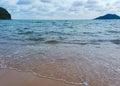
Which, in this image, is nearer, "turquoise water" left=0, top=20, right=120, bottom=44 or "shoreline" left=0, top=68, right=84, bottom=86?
"shoreline" left=0, top=68, right=84, bottom=86

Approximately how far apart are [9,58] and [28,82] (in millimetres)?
2724

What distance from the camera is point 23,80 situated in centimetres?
412

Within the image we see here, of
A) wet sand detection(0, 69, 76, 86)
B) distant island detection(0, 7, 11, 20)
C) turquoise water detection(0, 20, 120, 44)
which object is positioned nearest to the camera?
wet sand detection(0, 69, 76, 86)

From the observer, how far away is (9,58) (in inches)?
253

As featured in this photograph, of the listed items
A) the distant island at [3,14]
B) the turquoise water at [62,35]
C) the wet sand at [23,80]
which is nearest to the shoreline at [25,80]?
the wet sand at [23,80]

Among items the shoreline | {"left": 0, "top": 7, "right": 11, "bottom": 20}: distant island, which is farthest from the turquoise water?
{"left": 0, "top": 7, "right": 11, "bottom": 20}: distant island

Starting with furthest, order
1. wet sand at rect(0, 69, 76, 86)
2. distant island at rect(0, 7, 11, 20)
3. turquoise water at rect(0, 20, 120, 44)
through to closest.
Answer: distant island at rect(0, 7, 11, 20), turquoise water at rect(0, 20, 120, 44), wet sand at rect(0, 69, 76, 86)

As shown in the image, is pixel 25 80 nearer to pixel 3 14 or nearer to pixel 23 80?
pixel 23 80

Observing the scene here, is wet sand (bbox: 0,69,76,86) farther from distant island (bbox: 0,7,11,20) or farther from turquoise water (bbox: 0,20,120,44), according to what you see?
distant island (bbox: 0,7,11,20)

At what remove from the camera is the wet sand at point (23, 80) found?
390 centimetres

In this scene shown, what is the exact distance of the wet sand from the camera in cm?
390

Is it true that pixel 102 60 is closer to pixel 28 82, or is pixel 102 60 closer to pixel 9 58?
pixel 28 82

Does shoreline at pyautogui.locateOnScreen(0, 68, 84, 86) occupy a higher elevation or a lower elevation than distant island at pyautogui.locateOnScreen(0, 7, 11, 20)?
lower

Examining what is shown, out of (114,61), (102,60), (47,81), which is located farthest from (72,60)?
(47,81)
